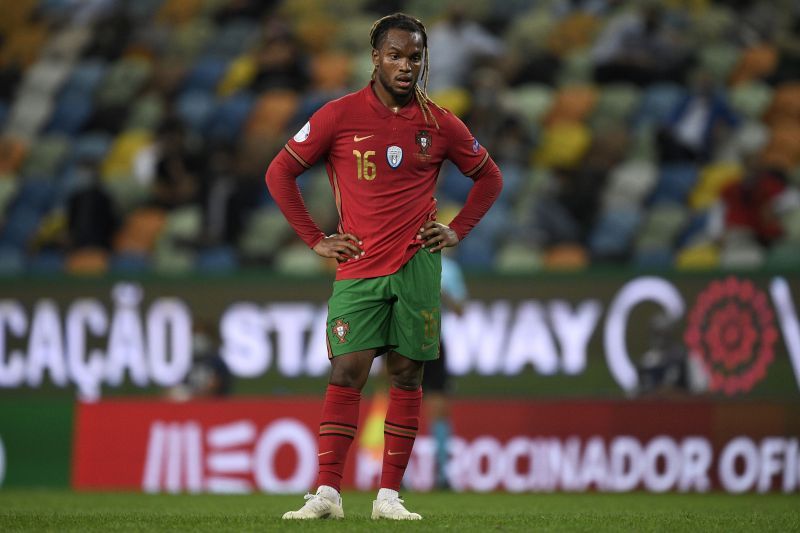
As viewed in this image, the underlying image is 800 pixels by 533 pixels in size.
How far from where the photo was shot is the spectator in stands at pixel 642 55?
47.2 ft

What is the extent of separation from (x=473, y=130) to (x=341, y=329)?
8173 mm

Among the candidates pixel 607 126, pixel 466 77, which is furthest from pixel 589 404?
pixel 466 77

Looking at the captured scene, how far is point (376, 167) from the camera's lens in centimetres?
564

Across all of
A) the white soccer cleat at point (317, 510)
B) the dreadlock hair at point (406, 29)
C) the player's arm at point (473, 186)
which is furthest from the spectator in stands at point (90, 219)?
the white soccer cleat at point (317, 510)

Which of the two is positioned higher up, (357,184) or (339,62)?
(339,62)

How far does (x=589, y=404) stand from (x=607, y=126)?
160 inches

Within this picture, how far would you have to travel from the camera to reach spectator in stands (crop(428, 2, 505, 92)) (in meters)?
14.7

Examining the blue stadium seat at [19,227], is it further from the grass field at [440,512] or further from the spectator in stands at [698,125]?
the spectator in stands at [698,125]

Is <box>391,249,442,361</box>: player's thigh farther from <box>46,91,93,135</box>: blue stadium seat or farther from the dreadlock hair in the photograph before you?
<box>46,91,93,135</box>: blue stadium seat

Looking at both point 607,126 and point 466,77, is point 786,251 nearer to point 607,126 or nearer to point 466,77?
point 607,126

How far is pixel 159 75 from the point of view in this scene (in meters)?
16.4

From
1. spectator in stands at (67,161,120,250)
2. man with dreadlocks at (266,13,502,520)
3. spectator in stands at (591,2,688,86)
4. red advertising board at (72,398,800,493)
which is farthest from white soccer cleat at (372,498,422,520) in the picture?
spectator in stands at (591,2,688,86)

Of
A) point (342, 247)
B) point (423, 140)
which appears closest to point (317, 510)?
point (342, 247)

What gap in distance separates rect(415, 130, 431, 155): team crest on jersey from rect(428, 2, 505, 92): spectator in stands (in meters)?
8.96
